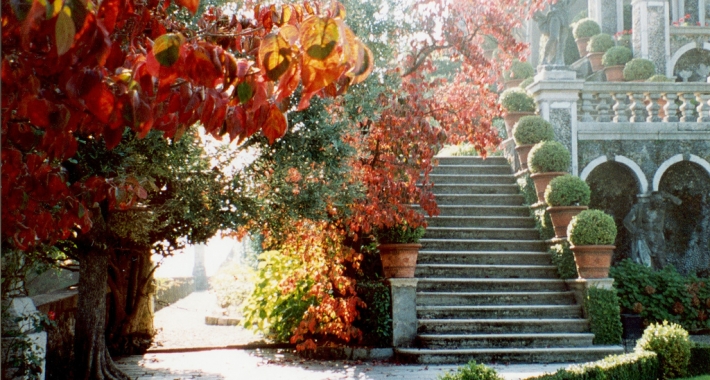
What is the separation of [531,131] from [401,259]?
4.51 m

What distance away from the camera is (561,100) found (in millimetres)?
13836

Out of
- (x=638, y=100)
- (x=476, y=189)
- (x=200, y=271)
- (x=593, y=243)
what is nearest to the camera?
(x=593, y=243)

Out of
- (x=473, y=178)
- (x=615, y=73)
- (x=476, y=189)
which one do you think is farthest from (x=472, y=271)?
(x=615, y=73)

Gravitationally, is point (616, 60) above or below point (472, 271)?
above

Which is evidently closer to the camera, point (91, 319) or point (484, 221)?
point (91, 319)

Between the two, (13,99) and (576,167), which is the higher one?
(576,167)

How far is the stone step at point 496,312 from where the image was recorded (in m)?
10.9

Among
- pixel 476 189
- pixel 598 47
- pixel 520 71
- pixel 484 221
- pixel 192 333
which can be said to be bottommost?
pixel 192 333

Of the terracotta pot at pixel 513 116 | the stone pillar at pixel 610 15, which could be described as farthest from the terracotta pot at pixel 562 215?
the stone pillar at pixel 610 15

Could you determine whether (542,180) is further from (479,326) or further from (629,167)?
(479,326)

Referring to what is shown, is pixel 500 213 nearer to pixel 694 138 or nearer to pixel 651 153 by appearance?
pixel 651 153

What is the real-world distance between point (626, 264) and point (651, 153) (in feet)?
8.97

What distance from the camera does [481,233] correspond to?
13.2 metres

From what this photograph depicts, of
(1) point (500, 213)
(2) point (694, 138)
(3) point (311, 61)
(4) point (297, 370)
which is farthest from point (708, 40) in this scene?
(3) point (311, 61)
